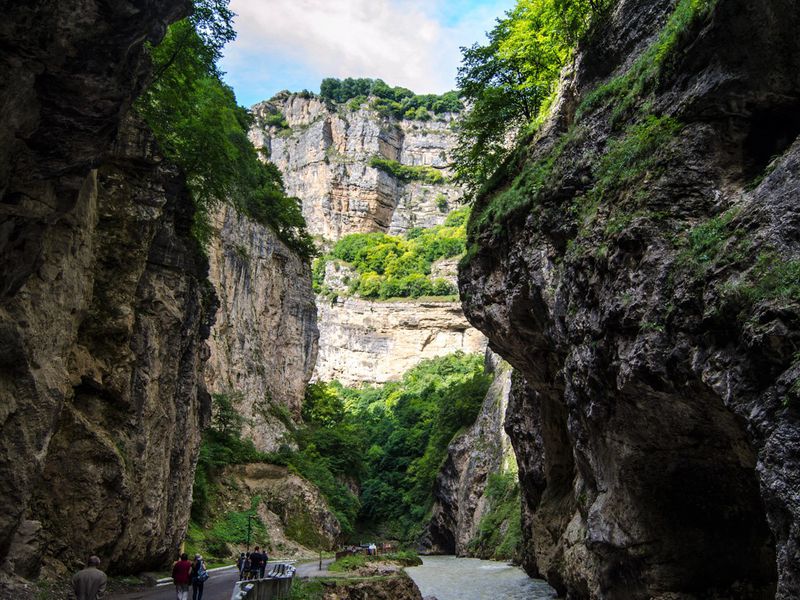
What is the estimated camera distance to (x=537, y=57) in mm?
20953

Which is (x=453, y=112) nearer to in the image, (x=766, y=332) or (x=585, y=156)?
(x=585, y=156)

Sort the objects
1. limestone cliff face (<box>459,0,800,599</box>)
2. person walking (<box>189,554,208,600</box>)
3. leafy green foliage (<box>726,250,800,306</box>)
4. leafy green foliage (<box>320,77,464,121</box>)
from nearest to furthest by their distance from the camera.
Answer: leafy green foliage (<box>726,250,800,306</box>) < limestone cliff face (<box>459,0,800,599</box>) < person walking (<box>189,554,208,600</box>) < leafy green foliage (<box>320,77,464,121</box>)

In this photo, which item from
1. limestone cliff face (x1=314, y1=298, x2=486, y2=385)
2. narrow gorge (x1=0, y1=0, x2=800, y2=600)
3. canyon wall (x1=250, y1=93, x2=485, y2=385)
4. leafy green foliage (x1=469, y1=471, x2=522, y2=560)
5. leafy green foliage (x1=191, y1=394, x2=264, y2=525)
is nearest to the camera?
narrow gorge (x1=0, y1=0, x2=800, y2=600)

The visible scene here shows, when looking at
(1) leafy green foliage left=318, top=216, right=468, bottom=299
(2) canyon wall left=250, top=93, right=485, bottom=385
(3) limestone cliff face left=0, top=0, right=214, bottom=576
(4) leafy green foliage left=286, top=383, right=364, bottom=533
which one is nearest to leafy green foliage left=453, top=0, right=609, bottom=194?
(3) limestone cliff face left=0, top=0, right=214, bottom=576

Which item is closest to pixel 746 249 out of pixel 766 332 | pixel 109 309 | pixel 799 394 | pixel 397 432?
pixel 766 332

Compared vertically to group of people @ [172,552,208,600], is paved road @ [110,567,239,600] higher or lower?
lower

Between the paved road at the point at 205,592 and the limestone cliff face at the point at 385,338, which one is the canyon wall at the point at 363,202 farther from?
the paved road at the point at 205,592

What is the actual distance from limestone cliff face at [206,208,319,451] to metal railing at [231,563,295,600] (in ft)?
70.8

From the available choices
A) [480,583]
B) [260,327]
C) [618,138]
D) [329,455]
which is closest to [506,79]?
[618,138]

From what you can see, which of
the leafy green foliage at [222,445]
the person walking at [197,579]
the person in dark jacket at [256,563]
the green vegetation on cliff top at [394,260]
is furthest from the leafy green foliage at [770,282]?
the green vegetation on cliff top at [394,260]

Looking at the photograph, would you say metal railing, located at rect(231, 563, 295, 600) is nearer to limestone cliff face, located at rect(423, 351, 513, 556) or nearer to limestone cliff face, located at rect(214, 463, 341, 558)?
limestone cliff face, located at rect(214, 463, 341, 558)

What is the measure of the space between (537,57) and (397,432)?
48596mm

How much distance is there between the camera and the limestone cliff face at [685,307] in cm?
754

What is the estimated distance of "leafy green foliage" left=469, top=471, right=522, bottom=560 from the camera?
103 ft
